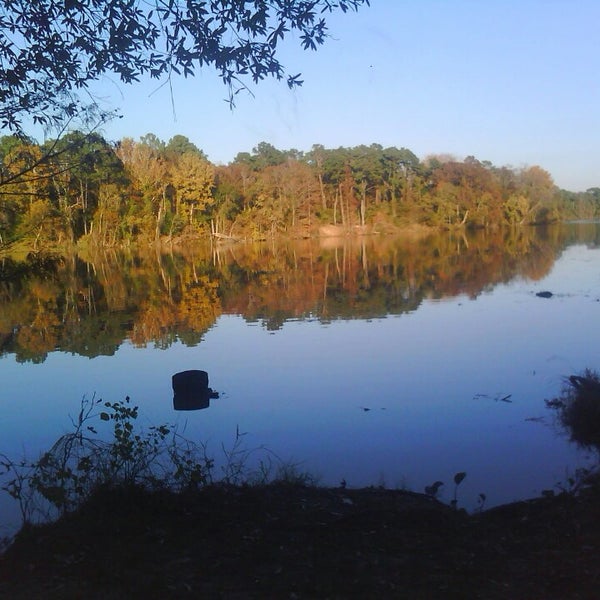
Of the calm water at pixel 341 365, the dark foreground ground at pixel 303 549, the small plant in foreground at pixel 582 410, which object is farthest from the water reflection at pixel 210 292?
the small plant in foreground at pixel 582 410

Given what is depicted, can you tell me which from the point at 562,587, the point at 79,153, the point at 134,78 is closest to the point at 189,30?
the point at 134,78

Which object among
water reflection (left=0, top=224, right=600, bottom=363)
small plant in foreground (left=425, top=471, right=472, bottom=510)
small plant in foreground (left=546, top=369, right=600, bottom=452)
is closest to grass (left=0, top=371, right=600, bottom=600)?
small plant in foreground (left=425, top=471, right=472, bottom=510)

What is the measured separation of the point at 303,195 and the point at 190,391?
64291mm

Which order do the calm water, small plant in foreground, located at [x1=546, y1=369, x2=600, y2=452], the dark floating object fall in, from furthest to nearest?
the dark floating object → small plant in foreground, located at [x1=546, y1=369, x2=600, y2=452] → the calm water

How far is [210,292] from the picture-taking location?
1034 inches

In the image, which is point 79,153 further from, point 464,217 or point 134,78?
point 464,217

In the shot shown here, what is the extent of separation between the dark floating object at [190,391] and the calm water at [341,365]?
188mm

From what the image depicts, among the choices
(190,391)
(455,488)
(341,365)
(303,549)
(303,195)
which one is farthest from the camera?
(303,195)

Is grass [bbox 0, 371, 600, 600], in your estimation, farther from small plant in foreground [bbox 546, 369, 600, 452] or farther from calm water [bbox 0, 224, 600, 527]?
small plant in foreground [bbox 546, 369, 600, 452]

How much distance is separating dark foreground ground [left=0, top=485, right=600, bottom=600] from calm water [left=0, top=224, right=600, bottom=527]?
1.26 m

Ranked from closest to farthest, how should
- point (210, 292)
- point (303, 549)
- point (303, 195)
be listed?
1. point (303, 549)
2. point (210, 292)
3. point (303, 195)

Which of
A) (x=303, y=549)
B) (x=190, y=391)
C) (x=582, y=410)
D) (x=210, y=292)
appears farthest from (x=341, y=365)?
(x=210, y=292)

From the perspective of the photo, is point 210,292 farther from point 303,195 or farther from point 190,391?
point 303,195

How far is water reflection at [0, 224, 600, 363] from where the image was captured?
57.1 ft
